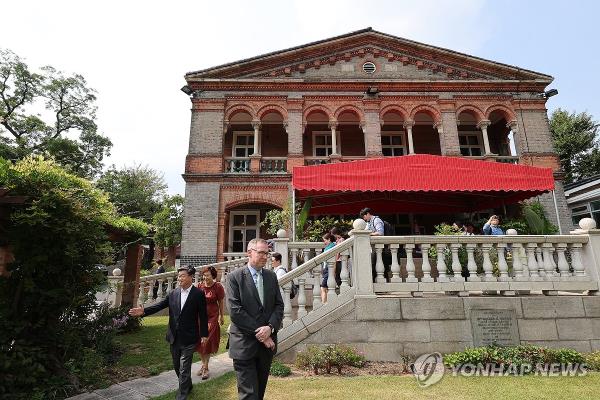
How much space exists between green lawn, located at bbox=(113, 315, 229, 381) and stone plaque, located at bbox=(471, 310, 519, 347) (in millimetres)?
4888

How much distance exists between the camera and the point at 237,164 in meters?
15.3

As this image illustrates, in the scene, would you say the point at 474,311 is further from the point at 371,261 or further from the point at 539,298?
the point at 371,261

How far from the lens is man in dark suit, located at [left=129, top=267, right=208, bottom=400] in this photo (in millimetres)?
4285

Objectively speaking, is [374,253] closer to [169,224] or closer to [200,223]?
[200,223]

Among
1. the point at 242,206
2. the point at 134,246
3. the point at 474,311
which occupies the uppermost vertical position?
the point at 242,206

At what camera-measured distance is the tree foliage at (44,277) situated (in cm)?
452

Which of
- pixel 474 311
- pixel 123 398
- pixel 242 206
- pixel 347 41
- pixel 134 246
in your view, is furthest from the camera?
pixel 347 41

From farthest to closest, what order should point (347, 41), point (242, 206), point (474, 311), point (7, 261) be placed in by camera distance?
point (347, 41) → point (242, 206) → point (474, 311) → point (7, 261)

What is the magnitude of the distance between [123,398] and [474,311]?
5.72 m

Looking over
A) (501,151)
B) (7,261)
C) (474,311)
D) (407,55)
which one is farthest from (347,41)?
(7,261)

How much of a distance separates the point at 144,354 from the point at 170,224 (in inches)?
560

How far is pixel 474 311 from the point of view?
5934mm

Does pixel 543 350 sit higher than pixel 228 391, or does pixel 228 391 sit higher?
pixel 543 350

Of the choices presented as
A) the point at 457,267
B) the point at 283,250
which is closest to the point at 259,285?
the point at 283,250
